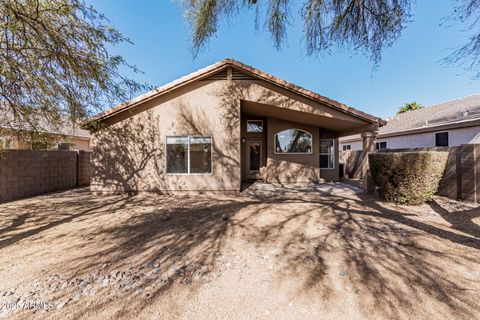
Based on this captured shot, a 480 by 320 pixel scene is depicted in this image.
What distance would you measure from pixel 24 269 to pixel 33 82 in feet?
12.1

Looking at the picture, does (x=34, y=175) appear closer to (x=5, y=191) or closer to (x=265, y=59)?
(x=5, y=191)

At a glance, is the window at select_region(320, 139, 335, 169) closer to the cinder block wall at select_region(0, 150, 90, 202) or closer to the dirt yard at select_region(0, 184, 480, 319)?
the dirt yard at select_region(0, 184, 480, 319)

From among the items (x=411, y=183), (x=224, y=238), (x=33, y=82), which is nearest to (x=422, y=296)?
(x=224, y=238)

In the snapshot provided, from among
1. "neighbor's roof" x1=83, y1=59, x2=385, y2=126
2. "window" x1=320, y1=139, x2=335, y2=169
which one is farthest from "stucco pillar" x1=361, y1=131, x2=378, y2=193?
"window" x1=320, y1=139, x2=335, y2=169

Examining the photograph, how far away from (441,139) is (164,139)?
49.5 ft

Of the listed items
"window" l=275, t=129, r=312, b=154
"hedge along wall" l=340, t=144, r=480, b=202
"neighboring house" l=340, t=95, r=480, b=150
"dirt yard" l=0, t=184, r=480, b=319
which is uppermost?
"neighboring house" l=340, t=95, r=480, b=150

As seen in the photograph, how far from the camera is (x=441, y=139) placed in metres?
11.6

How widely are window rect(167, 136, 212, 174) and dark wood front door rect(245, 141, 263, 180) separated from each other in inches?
153

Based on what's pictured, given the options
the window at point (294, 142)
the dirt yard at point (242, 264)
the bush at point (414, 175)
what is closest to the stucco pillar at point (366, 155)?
the bush at point (414, 175)

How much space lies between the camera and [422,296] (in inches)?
89.6

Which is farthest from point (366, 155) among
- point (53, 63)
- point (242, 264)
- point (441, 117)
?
point (53, 63)

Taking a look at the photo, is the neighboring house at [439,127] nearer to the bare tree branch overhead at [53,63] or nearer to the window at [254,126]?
the window at [254,126]

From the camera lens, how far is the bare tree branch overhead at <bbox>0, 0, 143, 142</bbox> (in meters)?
3.58

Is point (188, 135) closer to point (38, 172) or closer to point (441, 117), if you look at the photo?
point (38, 172)
